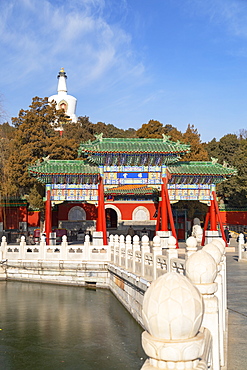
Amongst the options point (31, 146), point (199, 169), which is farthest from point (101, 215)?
point (31, 146)

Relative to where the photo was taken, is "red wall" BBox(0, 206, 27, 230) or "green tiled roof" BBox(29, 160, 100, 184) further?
"red wall" BBox(0, 206, 27, 230)

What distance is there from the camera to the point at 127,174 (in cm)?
2184

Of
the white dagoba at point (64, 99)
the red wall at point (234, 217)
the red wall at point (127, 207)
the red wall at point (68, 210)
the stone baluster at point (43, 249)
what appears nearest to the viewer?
the stone baluster at point (43, 249)

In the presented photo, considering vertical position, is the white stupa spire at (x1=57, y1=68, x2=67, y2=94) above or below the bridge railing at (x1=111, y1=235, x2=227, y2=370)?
above

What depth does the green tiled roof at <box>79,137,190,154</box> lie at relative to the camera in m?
20.7

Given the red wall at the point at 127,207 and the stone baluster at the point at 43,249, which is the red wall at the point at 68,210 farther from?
the stone baluster at the point at 43,249

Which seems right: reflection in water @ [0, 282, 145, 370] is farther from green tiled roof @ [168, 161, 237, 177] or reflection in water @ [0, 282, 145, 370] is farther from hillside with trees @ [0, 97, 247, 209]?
A: hillside with trees @ [0, 97, 247, 209]

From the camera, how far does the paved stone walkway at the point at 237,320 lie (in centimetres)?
526

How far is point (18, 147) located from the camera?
1244 inches

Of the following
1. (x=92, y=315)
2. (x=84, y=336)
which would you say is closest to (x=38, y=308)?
(x=92, y=315)

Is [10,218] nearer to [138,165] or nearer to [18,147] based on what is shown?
[18,147]

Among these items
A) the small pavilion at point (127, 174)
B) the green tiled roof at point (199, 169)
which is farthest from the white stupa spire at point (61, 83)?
the green tiled roof at point (199, 169)

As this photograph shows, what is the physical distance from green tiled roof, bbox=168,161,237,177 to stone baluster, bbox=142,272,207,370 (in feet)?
66.7

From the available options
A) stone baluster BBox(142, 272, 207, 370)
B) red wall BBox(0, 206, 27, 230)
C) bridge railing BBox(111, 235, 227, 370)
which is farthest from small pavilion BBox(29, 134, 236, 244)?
stone baluster BBox(142, 272, 207, 370)
